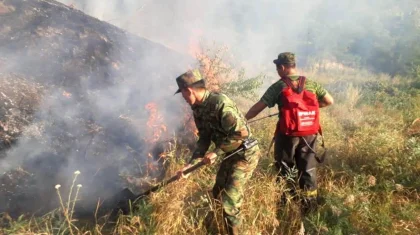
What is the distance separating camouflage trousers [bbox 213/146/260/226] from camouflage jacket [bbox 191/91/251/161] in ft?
0.47

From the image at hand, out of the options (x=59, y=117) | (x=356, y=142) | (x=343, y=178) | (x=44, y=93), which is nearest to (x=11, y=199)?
(x=59, y=117)

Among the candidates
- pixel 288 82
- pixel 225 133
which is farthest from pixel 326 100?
pixel 225 133

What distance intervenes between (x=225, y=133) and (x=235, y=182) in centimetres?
44

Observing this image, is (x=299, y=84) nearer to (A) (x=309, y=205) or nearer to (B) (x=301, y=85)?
(B) (x=301, y=85)

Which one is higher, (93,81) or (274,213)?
(93,81)

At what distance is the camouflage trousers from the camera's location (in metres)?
2.78

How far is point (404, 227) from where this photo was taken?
3104 mm

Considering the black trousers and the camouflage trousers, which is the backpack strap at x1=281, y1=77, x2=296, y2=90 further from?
the camouflage trousers

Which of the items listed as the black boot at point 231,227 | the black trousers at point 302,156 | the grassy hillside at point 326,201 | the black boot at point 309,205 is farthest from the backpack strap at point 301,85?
the black boot at point 231,227

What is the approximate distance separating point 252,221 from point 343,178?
5.49 feet

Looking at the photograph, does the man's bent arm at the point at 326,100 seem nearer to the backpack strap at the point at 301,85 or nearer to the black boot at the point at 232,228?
the backpack strap at the point at 301,85

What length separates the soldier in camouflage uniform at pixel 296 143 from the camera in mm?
3387

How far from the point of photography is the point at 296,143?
3.44 meters

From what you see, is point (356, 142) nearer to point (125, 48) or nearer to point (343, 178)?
point (343, 178)
